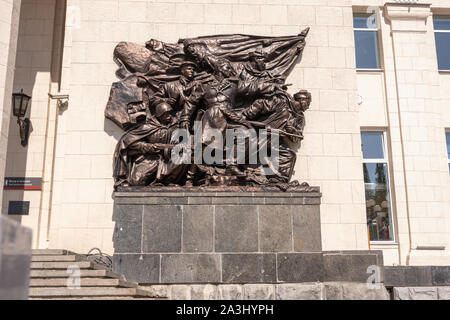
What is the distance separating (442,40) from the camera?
10.6 metres

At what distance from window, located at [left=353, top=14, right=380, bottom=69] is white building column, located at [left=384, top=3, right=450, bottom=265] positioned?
406 millimetres

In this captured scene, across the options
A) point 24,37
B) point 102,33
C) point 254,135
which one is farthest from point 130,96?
point 24,37

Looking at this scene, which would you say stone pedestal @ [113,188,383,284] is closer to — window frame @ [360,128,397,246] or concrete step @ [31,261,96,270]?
concrete step @ [31,261,96,270]

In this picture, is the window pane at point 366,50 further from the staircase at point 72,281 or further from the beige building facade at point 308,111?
the staircase at point 72,281

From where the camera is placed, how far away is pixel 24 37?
10.3m

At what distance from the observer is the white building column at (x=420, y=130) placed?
914 centimetres

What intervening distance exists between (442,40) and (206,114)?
6.49m

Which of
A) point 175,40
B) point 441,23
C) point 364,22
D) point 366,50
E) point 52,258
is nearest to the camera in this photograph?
point 52,258

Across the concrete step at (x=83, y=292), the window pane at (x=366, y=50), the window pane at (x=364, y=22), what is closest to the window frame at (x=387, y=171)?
the window pane at (x=366, y=50)

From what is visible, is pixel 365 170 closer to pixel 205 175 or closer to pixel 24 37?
pixel 205 175

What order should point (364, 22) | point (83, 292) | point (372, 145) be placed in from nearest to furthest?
1. point (83, 292)
2. point (372, 145)
3. point (364, 22)

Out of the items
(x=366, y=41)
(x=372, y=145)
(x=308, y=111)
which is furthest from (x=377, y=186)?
(x=366, y=41)

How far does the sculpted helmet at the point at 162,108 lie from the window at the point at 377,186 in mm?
4524

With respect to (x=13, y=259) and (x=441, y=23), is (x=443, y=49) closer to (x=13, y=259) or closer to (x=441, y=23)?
(x=441, y=23)
